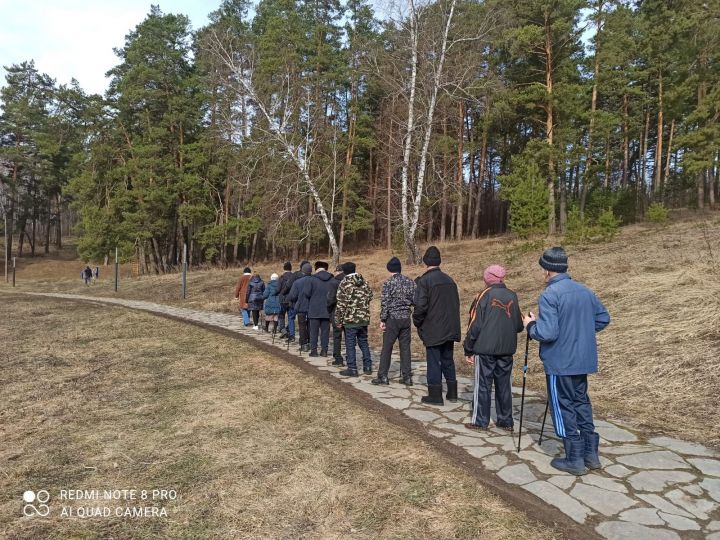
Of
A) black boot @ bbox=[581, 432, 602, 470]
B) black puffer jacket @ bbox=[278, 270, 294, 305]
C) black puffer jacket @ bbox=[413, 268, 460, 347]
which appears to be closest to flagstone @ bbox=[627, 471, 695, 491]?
black boot @ bbox=[581, 432, 602, 470]

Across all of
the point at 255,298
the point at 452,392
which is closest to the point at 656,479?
the point at 452,392

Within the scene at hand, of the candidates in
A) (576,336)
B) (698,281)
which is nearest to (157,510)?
(576,336)

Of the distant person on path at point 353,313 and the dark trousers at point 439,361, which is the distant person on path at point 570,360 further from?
the distant person on path at point 353,313

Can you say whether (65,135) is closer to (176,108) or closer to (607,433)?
(176,108)

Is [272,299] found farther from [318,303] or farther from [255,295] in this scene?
[318,303]

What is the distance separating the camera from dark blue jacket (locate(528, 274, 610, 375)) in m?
3.68

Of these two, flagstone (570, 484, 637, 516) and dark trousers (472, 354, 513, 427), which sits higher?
dark trousers (472, 354, 513, 427)

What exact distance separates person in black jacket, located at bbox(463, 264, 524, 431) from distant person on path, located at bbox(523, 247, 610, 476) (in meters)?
0.71

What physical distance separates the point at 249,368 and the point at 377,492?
14.7 feet

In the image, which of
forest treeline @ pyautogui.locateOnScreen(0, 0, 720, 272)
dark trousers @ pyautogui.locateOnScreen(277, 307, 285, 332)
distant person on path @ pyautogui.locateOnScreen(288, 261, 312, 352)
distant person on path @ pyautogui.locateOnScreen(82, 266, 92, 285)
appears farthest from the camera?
distant person on path @ pyautogui.locateOnScreen(82, 266, 92, 285)

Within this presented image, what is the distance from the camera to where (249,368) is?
735 cm

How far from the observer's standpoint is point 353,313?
275 inches

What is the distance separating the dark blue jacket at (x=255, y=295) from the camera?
38.9ft

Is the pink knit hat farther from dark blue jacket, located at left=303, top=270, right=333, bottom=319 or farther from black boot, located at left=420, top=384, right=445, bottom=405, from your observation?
dark blue jacket, located at left=303, top=270, right=333, bottom=319
